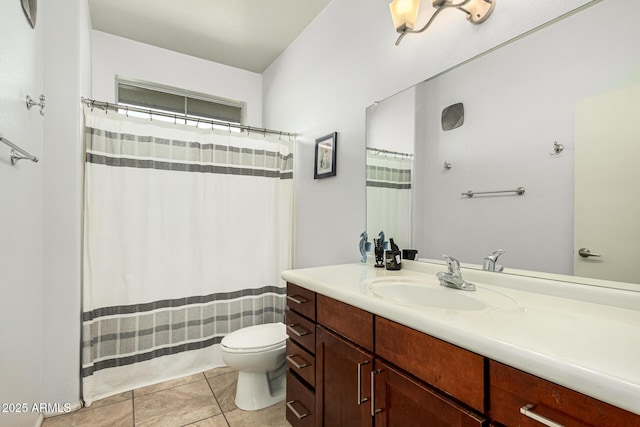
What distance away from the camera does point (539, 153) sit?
112 cm

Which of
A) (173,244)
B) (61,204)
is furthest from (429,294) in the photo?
(61,204)

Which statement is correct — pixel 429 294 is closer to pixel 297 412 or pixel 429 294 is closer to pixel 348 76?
pixel 297 412

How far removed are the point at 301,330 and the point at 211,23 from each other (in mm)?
2433

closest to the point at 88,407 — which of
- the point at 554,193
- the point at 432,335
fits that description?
the point at 432,335

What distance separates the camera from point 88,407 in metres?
1.83

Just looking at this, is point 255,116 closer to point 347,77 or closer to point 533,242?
point 347,77

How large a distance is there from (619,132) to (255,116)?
2970 mm

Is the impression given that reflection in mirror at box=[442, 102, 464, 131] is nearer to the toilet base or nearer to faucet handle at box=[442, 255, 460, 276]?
faucet handle at box=[442, 255, 460, 276]

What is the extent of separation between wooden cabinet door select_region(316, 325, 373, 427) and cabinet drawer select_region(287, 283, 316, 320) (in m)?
0.10

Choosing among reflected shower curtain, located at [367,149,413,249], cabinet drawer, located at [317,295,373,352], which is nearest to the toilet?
cabinet drawer, located at [317,295,373,352]

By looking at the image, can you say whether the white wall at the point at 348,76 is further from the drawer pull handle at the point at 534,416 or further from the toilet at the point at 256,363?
the drawer pull handle at the point at 534,416

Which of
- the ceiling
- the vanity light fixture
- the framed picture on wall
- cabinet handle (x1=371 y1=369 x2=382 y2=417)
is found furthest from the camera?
the ceiling

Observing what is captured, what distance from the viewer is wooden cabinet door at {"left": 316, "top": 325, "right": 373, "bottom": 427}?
107cm

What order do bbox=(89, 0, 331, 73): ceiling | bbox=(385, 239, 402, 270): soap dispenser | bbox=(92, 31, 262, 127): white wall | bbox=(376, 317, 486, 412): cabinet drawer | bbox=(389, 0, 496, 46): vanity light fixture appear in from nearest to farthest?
1. bbox=(376, 317, 486, 412): cabinet drawer
2. bbox=(389, 0, 496, 46): vanity light fixture
3. bbox=(385, 239, 402, 270): soap dispenser
4. bbox=(89, 0, 331, 73): ceiling
5. bbox=(92, 31, 262, 127): white wall
